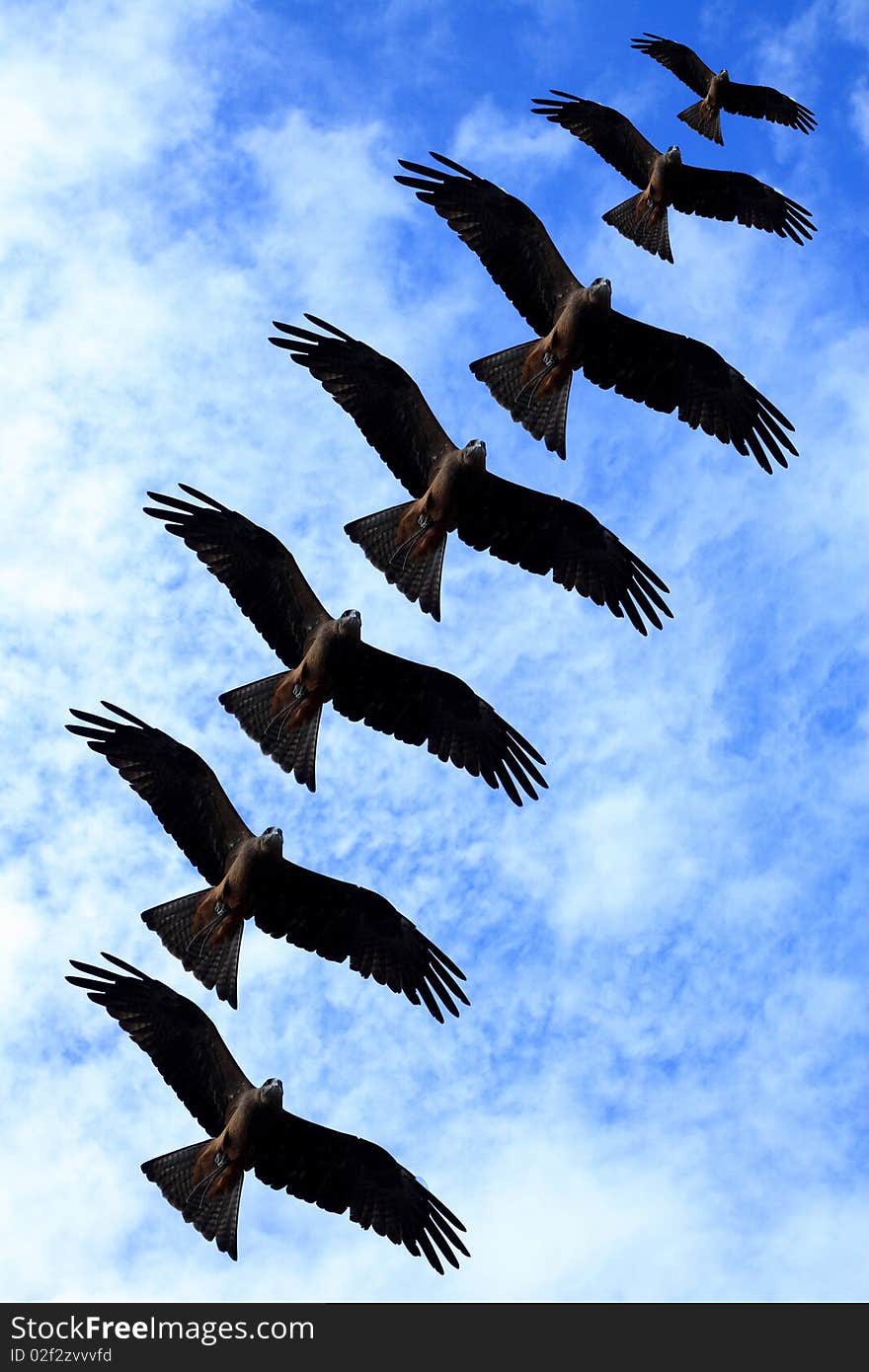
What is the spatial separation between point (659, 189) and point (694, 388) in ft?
10.6

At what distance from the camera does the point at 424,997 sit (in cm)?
1970

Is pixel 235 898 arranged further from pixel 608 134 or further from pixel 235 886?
pixel 608 134

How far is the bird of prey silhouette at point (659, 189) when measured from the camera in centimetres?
2347

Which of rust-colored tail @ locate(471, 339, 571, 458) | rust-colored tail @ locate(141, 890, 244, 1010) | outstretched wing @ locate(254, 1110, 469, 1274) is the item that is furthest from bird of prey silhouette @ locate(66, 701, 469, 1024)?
rust-colored tail @ locate(471, 339, 571, 458)

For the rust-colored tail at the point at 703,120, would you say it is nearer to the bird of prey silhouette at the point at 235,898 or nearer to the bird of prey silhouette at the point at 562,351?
the bird of prey silhouette at the point at 562,351

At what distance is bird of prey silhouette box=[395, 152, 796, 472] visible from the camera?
20.7 meters

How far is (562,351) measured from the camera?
2069 cm

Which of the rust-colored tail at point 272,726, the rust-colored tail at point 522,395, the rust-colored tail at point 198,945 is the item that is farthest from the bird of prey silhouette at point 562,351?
the rust-colored tail at point 198,945

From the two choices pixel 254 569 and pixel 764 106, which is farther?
pixel 764 106

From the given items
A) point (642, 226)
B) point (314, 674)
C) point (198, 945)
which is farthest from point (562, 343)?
point (198, 945)

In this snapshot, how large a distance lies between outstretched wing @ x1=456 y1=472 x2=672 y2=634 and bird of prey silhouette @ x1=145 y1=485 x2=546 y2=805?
151 centimetres

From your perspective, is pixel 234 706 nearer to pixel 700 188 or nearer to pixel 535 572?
pixel 535 572

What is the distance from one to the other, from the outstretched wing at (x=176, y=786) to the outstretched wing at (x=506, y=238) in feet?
18.5

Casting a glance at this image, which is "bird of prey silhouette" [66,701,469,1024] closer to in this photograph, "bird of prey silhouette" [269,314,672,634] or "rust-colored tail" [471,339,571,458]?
"bird of prey silhouette" [269,314,672,634]
